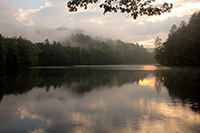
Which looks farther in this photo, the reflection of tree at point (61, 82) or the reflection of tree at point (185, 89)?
the reflection of tree at point (61, 82)

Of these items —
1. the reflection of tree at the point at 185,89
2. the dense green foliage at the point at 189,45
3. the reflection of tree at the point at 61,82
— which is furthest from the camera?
the dense green foliage at the point at 189,45

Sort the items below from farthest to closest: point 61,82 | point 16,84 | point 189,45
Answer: point 189,45, point 61,82, point 16,84

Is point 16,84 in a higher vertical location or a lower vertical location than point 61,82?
higher

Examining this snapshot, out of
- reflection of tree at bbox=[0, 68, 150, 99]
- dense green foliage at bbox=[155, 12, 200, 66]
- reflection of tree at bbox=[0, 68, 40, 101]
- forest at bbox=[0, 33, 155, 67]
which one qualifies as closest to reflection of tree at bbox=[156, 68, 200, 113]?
reflection of tree at bbox=[0, 68, 150, 99]

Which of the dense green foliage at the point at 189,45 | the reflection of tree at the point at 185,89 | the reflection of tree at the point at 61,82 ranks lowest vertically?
the reflection of tree at the point at 185,89

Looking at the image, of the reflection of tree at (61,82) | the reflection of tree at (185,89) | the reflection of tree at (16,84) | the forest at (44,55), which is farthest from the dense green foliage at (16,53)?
the reflection of tree at (185,89)

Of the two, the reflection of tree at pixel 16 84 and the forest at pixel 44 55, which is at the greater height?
the forest at pixel 44 55

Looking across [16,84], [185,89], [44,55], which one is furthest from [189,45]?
[44,55]

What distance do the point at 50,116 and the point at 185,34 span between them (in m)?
64.1

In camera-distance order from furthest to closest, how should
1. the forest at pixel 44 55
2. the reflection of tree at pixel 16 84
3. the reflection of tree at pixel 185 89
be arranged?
the forest at pixel 44 55 < the reflection of tree at pixel 16 84 < the reflection of tree at pixel 185 89

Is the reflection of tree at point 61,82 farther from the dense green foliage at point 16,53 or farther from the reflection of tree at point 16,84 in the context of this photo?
the dense green foliage at point 16,53

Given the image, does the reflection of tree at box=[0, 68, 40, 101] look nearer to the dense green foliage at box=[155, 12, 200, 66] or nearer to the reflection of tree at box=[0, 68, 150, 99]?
the reflection of tree at box=[0, 68, 150, 99]

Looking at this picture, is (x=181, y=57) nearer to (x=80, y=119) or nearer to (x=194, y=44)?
(x=194, y=44)

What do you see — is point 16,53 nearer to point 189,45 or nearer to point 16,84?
point 16,84
